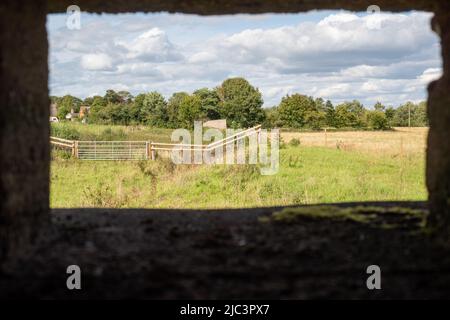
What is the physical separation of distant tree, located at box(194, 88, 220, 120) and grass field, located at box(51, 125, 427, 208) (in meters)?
26.8

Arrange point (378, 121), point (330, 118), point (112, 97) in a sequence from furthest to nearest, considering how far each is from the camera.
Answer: point (112, 97), point (330, 118), point (378, 121)

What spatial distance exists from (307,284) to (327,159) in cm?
1548

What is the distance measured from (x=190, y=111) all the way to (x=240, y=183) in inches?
1100

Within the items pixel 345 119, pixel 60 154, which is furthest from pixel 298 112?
pixel 60 154

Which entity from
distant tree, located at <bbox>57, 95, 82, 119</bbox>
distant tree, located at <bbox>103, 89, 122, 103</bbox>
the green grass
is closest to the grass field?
the green grass

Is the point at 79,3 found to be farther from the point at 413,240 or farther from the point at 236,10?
the point at 413,240

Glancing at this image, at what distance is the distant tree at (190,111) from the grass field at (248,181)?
2121 centimetres

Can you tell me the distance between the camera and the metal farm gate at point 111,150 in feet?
75.2

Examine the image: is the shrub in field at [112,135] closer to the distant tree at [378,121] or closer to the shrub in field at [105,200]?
the shrub in field at [105,200]

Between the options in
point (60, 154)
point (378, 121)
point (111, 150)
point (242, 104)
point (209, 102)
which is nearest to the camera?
point (60, 154)

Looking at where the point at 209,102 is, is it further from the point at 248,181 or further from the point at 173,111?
the point at 248,181

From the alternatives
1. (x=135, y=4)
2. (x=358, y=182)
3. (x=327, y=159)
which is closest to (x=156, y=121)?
(x=327, y=159)

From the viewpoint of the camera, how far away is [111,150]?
965 inches
